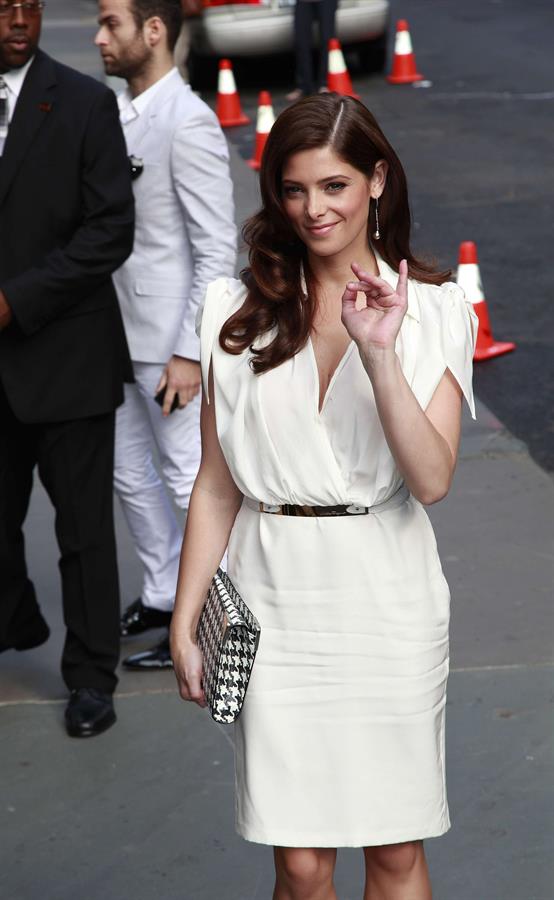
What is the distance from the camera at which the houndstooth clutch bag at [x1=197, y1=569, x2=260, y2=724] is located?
113 inches

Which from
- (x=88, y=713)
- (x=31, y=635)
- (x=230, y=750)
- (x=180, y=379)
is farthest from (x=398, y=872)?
(x=31, y=635)

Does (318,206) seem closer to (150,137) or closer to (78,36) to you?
(150,137)

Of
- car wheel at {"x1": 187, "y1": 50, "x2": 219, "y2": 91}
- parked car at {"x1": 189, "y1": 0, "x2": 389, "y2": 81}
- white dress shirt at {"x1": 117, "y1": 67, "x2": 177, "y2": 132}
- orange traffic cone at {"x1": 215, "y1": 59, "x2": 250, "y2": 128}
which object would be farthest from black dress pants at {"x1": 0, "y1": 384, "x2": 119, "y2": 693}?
car wheel at {"x1": 187, "y1": 50, "x2": 219, "y2": 91}

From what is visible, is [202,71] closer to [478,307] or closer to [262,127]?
[262,127]

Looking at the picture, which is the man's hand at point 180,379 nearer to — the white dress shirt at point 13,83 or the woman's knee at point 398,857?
the white dress shirt at point 13,83

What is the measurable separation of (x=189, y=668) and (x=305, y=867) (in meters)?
0.45

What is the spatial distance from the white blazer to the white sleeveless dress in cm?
171

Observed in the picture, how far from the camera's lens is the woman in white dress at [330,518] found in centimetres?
287


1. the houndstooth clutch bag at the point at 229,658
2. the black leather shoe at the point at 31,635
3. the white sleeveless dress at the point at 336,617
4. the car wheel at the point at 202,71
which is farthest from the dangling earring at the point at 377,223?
the car wheel at the point at 202,71

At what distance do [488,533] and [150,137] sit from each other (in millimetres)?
2211

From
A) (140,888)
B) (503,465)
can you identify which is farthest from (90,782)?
(503,465)

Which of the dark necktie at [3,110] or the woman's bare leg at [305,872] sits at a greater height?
the dark necktie at [3,110]

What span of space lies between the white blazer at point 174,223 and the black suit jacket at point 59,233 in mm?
248

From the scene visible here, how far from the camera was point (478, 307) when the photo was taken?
8.06 meters
